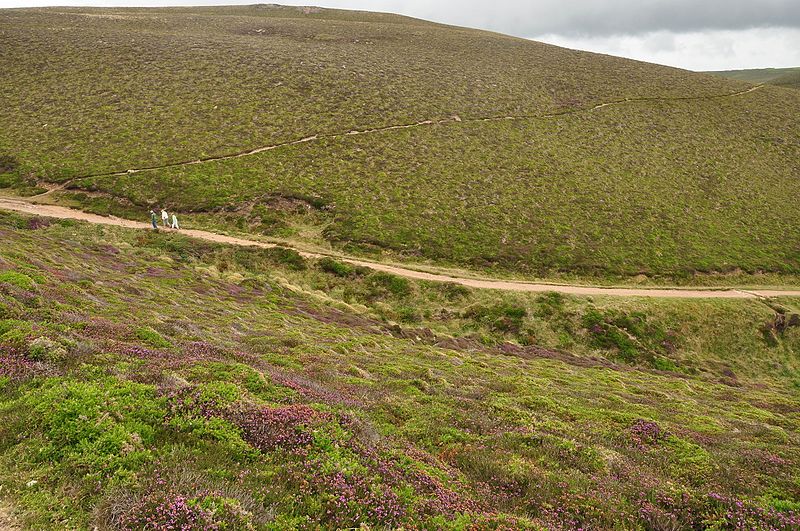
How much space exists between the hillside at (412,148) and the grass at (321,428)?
21471 mm

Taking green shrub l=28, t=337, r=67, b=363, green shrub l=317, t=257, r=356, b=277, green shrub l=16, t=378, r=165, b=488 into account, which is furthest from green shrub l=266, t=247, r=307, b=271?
green shrub l=16, t=378, r=165, b=488

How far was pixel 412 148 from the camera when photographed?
63281mm

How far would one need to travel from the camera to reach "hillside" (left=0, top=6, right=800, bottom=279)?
47.2 m

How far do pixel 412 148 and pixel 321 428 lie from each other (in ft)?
190

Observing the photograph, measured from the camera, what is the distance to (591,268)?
4397cm

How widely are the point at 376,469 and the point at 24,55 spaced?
105 m

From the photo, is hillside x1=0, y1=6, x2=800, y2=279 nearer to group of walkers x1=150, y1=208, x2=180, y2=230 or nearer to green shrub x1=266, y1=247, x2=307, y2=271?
group of walkers x1=150, y1=208, x2=180, y2=230

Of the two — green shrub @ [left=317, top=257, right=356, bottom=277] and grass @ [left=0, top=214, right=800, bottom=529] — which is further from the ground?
grass @ [left=0, top=214, right=800, bottom=529]

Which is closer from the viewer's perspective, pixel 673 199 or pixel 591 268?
pixel 591 268

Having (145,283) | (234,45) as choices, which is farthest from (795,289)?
(234,45)

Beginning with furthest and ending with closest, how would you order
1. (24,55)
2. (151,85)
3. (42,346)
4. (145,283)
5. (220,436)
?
(24,55), (151,85), (145,283), (42,346), (220,436)

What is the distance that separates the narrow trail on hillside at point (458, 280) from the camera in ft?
129

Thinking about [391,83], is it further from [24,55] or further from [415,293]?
[24,55]

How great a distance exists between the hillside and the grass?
21.5m
